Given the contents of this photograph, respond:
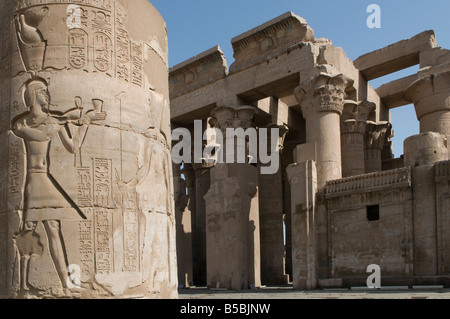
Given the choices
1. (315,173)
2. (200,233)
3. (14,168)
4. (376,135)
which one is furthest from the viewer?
(200,233)

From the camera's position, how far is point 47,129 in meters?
4.81

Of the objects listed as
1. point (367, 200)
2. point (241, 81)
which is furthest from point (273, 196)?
point (367, 200)

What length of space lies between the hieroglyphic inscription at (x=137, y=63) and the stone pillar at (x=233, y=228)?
12.2m

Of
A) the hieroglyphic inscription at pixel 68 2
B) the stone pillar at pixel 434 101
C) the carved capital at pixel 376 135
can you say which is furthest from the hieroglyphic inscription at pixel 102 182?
the carved capital at pixel 376 135

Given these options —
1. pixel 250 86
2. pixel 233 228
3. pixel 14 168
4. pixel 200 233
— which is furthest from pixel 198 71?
pixel 14 168

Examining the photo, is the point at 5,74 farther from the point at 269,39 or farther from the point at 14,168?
the point at 269,39

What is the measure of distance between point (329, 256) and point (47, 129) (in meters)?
11.5

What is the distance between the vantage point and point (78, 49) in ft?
16.2

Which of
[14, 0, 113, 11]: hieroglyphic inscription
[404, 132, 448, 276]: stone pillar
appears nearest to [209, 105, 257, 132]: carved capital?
[404, 132, 448, 276]: stone pillar

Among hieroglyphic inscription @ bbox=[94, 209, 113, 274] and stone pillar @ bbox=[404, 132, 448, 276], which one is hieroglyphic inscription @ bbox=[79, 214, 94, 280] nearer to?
hieroglyphic inscription @ bbox=[94, 209, 113, 274]

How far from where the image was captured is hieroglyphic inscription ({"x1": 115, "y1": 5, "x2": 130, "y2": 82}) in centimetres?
508

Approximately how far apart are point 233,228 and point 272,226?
365 centimetres

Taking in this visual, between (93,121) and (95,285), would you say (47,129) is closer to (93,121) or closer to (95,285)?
(93,121)

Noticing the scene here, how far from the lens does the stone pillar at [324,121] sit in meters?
15.5
